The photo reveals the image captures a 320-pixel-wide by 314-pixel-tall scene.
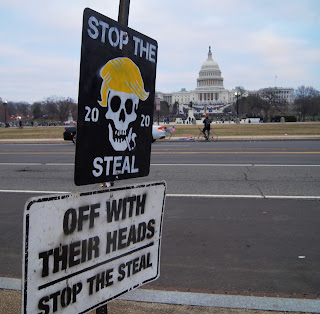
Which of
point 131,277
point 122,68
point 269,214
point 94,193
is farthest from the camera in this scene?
point 269,214

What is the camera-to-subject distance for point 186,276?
14.4 feet

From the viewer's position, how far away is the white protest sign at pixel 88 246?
1762 mm

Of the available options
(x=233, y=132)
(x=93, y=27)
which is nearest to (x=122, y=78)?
(x=93, y=27)

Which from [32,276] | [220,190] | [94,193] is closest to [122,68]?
[94,193]

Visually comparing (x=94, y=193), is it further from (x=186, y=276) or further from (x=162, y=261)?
(x=162, y=261)

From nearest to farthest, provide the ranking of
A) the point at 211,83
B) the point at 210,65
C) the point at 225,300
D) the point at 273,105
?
the point at 225,300, the point at 273,105, the point at 210,65, the point at 211,83

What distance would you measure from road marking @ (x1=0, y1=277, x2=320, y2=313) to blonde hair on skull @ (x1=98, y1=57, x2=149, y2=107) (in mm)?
2281

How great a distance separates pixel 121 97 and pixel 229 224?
458 cm

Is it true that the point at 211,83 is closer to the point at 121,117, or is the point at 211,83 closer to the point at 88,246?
the point at 121,117

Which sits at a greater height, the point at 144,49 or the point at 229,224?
the point at 144,49

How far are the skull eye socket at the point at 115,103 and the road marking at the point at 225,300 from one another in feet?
7.67

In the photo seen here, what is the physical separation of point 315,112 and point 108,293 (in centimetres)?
8258

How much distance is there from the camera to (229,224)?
6250mm

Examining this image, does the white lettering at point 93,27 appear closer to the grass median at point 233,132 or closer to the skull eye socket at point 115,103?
the skull eye socket at point 115,103
